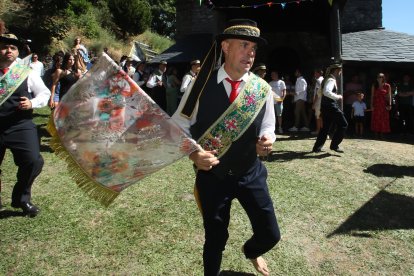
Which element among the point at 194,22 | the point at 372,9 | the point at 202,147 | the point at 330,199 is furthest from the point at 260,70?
the point at 194,22

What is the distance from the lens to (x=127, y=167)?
243cm

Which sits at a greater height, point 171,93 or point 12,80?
point 12,80

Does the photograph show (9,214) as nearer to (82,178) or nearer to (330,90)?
(82,178)

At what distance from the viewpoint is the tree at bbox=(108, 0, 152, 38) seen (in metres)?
27.0

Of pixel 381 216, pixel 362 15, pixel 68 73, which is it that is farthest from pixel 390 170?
pixel 362 15

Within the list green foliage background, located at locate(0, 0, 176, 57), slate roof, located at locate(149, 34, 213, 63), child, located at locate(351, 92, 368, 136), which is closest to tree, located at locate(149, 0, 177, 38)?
green foliage background, located at locate(0, 0, 176, 57)

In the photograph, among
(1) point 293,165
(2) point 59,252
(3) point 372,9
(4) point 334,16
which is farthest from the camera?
(3) point 372,9

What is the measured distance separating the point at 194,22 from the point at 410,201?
53.4ft

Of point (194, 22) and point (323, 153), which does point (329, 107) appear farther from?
point (194, 22)

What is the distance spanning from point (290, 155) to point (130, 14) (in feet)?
77.5

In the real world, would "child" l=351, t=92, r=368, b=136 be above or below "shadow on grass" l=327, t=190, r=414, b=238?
below

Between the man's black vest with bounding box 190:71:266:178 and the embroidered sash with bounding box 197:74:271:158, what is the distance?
0.12ft

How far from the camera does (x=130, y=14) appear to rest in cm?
2725

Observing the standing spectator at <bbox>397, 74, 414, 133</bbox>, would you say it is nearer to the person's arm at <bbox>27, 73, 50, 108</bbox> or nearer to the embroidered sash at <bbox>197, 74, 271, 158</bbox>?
the embroidered sash at <bbox>197, 74, 271, 158</bbox>
